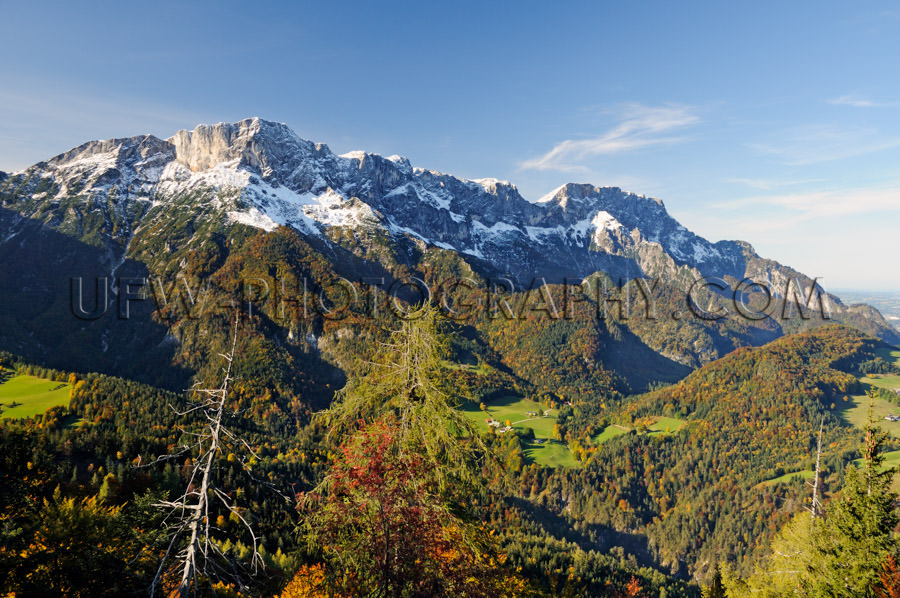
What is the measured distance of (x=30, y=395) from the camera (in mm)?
113250

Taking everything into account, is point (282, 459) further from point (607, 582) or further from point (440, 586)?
point (440, 586)

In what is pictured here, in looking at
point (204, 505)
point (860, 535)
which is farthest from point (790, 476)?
point (204, 505)

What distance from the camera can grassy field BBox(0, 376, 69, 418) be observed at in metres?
101

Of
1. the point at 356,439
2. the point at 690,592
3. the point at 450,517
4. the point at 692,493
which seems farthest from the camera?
the point at 692,493

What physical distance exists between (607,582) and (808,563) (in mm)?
97870

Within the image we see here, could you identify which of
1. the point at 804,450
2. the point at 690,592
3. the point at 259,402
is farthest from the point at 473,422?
the point at 804,450

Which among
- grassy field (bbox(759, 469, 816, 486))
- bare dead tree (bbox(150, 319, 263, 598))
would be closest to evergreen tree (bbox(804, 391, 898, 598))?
bare dead tree (bbox(150, 319, 263, 598))

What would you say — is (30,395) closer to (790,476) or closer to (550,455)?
(550,455)

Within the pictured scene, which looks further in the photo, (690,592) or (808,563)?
(690,592)

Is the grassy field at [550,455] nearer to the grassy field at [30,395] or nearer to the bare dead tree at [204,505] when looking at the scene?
the grassy field at [30,395]

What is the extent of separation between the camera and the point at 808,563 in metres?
23.4

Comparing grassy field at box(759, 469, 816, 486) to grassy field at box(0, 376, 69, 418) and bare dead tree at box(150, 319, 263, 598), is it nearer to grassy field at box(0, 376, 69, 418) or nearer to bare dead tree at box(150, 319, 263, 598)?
bare dead tree at box(150, 319, 263, 598)

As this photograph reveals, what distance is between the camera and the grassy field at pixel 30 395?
101 meters

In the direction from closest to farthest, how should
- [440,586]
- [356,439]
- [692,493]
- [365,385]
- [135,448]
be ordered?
[440,586], [356,439], [365,385], [135,448], [692,493]
